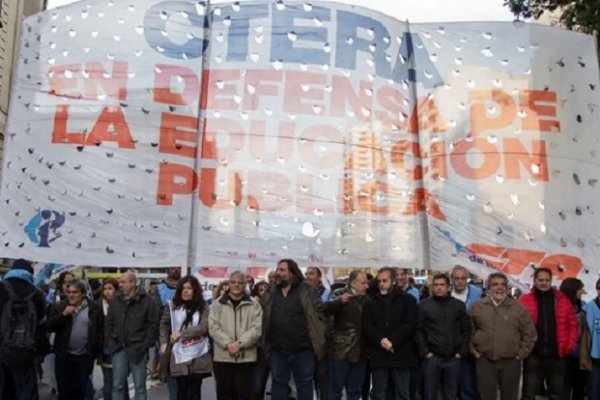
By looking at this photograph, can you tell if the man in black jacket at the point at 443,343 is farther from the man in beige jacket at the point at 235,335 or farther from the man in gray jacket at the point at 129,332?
the man in gray jacket at the point at 129,332

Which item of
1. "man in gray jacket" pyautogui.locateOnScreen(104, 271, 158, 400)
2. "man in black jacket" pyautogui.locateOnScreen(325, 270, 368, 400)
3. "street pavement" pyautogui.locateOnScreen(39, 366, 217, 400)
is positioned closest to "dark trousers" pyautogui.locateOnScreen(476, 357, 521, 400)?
"man in black jacket" pyautogui.locateOnScreen(325, 270, 368, 400)

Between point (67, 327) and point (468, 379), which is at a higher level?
point (67, 327)

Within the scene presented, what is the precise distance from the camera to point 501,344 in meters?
6.03

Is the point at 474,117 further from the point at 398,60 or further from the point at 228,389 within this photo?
the point at 228,389

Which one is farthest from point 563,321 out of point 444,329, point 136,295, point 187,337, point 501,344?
point 136,295

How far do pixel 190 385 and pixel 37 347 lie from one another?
1520mm

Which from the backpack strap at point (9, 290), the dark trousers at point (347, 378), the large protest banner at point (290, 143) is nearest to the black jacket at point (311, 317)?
the dark trousers at point (347, 378)

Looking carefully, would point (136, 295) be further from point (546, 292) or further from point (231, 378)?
point (546, 292)

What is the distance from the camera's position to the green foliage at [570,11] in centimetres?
1102

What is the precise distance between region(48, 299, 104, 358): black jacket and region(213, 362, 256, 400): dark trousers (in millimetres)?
1358

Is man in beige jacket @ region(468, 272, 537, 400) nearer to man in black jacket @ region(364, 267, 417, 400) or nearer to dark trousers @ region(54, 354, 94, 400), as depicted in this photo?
man in black jacket @ region(364, 267, 417, 400)

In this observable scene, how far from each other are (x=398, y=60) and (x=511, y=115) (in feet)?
Answer: 4.76

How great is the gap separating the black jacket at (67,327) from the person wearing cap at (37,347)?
12 centimetres

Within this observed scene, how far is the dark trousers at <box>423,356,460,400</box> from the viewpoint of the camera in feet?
19.9
